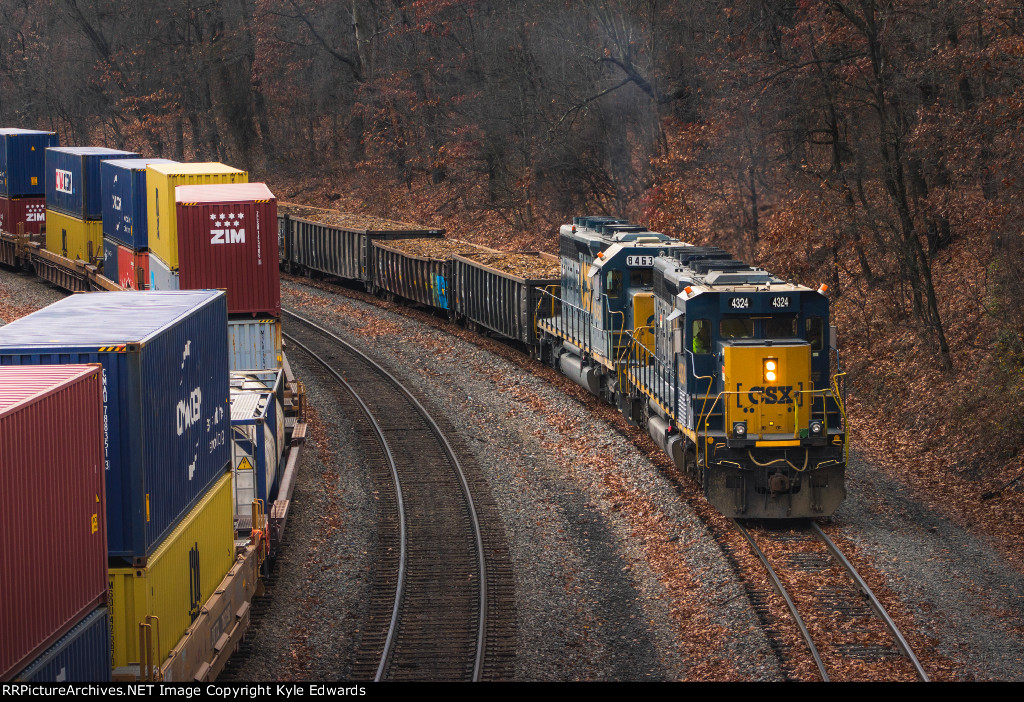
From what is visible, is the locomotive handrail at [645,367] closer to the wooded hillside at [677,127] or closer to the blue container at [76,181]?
the wooded hillside at [677,127]

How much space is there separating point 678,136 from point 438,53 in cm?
1772

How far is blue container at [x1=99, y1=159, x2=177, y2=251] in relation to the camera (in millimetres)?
31109

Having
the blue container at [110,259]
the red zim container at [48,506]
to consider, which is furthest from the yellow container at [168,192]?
the red zim container at [48,506]

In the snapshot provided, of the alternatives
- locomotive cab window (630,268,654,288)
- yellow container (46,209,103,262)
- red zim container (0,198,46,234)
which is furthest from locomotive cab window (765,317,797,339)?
red zim container (0,198,46,234)

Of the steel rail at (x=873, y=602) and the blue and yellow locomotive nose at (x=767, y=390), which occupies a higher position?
the blue and yellow locomotive nose at (x=767, y=390)

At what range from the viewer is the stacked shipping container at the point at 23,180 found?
138 feet

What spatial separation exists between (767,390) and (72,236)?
29008 millimetres

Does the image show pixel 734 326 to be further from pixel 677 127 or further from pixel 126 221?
pixel 677 127

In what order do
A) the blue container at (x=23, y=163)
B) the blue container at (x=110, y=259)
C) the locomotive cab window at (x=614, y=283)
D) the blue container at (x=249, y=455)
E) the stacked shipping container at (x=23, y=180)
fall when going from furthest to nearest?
1. the stacked shipping container at (x=23, y=180)
2. the blue container at (x=23, y=163)
3. the blue container at (x=110, y=259)
4. the locomotive cab window at (x=614, y=283)
5. the blue container at (x=249, y=455)

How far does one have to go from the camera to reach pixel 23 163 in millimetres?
42750

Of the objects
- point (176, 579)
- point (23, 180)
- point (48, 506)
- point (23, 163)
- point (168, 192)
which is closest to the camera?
point (48, 506)

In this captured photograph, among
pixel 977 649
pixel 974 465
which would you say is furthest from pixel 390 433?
pixel 977 649

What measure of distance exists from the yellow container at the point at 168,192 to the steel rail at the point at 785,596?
1512 cm

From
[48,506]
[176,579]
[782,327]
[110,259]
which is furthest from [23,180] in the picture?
[48,506]
